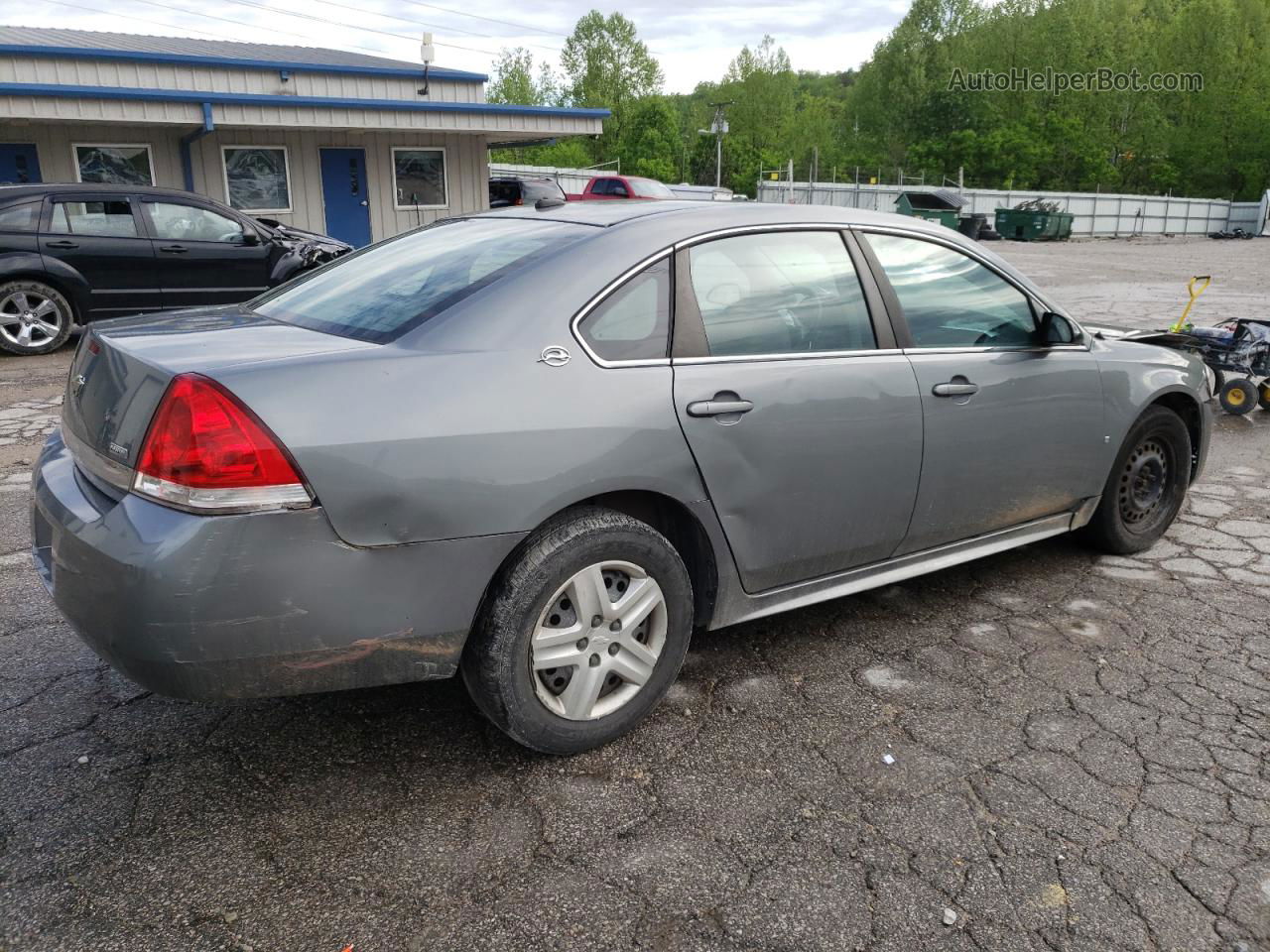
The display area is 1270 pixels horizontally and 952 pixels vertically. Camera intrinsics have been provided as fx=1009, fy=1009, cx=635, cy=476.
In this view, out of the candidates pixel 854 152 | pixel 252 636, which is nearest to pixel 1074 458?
pixel 252 636

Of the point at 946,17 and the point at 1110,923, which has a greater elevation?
the point at 946,17

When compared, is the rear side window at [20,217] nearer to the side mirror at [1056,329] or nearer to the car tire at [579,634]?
the car tire at [579,634]

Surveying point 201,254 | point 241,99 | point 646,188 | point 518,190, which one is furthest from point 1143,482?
point 518,190

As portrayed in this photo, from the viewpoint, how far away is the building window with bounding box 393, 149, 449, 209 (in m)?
19.2

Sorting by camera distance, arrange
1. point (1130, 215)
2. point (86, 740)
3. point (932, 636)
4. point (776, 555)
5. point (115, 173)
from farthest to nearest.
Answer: point (1130, 215)
point (115, 173)
point (932, 636)
point (776, 555)
point (86, 740)

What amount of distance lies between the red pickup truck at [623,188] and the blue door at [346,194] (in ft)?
15.5

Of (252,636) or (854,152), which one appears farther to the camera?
(854,152)

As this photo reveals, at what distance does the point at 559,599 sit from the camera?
2.68m

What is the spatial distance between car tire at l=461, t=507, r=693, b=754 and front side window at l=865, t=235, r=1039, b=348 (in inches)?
52.1

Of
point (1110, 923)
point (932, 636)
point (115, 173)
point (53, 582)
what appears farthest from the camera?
point (115, 173)

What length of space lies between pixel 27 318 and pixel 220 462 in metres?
8.87

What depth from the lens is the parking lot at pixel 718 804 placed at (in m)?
2.19

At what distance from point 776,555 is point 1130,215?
48321mm

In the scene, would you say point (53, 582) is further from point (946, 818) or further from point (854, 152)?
point (854, 152)
